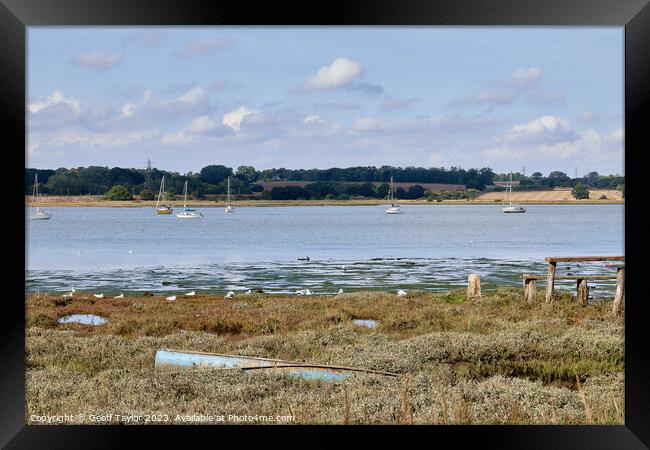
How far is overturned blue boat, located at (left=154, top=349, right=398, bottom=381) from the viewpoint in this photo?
21.2 feet

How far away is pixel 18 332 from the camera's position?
4570 millimetres

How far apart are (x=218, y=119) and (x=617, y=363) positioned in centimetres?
837

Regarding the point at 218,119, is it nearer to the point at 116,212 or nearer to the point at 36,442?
the point at 116,212

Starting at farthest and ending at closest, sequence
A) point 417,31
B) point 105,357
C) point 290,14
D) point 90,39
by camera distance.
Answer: point 90,39
point 417,31
point 105,357
point 290,14

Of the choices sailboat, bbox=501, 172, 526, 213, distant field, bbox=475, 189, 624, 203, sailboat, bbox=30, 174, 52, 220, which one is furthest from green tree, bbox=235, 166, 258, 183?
sailboat, bbox=501, 172, 526, 213

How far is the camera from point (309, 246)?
14633mm

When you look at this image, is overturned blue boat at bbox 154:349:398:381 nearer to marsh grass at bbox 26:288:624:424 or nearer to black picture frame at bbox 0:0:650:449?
marsh grass at bbox 26:288:624:424

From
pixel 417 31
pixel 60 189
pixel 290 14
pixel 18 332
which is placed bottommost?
pixel 18 332

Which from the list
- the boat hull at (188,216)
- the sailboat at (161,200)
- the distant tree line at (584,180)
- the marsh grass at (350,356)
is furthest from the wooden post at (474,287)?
the boat hull at (188,216)

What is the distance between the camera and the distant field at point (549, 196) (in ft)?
39.8

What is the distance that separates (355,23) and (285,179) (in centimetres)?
839

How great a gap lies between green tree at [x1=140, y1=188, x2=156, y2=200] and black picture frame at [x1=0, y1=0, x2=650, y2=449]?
8.05m

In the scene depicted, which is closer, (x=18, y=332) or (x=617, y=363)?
(x=18, y=332)

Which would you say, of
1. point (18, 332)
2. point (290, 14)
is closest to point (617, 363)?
point (290, 14)
